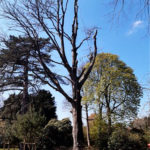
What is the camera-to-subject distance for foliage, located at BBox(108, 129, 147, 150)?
1013 centimetres

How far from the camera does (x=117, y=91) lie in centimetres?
1252

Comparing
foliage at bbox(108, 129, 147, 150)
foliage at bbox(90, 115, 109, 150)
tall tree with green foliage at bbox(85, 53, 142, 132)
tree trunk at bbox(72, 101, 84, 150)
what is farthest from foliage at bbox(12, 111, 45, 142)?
tall tree with green foliage at bbox(85, 53, 142, 132)

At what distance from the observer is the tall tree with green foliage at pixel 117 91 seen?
12.1 m

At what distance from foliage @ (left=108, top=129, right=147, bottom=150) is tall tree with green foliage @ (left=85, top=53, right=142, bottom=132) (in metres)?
1.34

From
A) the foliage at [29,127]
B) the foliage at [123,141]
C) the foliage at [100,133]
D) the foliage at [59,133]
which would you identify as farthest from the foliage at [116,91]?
the foliage at [29,127]

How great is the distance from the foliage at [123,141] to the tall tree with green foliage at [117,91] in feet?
4.41

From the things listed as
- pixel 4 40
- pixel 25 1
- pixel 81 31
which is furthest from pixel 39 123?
pixel 25 1

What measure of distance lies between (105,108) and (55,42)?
921cm

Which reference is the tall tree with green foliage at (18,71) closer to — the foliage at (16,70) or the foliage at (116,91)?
the foliage at (16,70)

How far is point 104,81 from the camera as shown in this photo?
1299 centimetres

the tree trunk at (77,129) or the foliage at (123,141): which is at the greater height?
the tree trunk at (77,129)

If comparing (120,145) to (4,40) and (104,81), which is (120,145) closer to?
(104,81)

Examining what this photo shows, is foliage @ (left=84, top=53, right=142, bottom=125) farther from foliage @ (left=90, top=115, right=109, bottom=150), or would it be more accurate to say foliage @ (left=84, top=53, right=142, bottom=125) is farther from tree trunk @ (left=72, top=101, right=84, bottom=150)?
tree trunk @ (left=72, top=101, right=84, bottom=150)

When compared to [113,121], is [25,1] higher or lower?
higher
